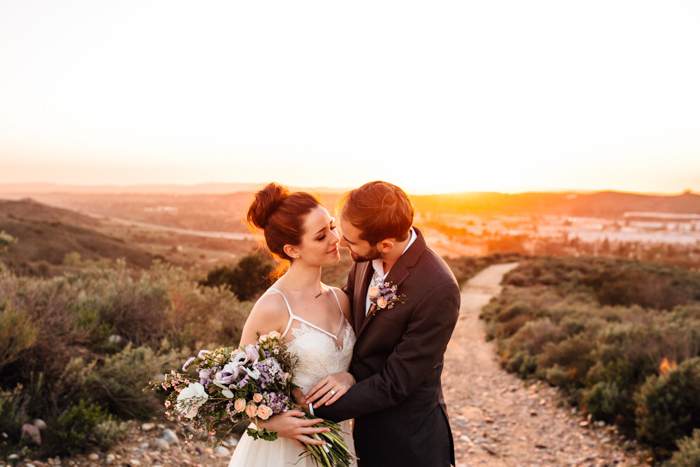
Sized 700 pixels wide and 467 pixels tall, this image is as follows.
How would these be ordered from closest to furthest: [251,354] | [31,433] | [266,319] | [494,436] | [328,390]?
[251,354] < [328,390] < [266,319] < [31,433] < [494,436]

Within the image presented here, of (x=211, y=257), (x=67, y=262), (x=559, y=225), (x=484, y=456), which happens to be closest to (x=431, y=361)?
(x=484, y=456)

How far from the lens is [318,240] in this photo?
105 inches

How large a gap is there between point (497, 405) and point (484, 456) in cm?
198

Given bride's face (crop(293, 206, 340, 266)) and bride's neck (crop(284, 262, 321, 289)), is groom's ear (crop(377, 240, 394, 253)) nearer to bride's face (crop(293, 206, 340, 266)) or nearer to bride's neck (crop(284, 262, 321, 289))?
bride's face (crop(293, 206, 340, 266))

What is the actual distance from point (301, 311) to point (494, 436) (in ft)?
16.6

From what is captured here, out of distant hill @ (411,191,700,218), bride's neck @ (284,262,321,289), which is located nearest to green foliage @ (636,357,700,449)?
bride's neck @ (284,262,321,289)

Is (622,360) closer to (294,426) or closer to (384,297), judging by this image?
(384,297)

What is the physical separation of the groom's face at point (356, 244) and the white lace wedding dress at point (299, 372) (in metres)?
0.55

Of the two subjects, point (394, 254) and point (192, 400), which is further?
point (394, 254)

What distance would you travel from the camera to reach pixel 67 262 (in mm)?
21891

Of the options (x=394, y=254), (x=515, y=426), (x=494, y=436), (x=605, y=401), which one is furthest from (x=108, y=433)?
(x=605, y=401)

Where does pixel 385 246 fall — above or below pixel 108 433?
above

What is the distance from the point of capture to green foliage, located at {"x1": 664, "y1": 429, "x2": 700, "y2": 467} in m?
4.11

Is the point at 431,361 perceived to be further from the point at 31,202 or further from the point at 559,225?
the point at 559,225
